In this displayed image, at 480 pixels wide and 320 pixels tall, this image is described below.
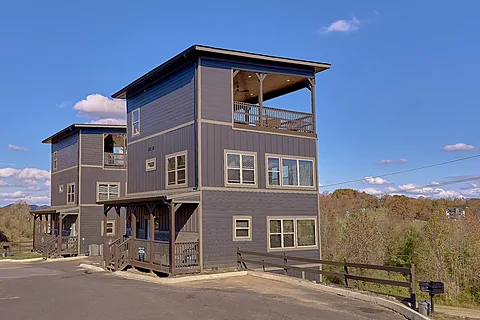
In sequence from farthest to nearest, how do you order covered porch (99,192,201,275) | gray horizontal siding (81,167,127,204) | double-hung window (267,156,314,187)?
gray horizontal siding (81,167,127,204) < double-hung window (267,156,314,187) < covered porch (99,192,201,275)

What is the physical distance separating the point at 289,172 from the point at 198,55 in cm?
688

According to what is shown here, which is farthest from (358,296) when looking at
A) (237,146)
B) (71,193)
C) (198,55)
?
(71,193)

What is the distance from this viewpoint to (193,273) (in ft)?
59.6

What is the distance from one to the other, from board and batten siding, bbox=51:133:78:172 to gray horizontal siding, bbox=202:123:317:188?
18251mm

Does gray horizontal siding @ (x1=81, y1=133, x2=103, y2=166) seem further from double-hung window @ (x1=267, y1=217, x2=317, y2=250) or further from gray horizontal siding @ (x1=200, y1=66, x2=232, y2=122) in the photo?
double-hung window @ (x1=267, y1=217, x2=317, y2=250)

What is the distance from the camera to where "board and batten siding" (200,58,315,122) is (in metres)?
19.9

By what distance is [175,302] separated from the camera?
492 inches

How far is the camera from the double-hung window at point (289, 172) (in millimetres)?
21547

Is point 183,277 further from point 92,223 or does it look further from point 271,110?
point 92,223

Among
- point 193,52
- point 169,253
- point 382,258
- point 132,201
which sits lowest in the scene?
point 382,258

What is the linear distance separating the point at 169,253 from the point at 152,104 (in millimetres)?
8593

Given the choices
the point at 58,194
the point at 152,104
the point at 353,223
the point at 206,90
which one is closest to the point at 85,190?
the point at 58,194

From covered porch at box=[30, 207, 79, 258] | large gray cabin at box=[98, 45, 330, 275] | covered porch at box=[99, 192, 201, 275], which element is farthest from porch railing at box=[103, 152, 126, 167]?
covered porch at box=[99, 192, 201, 275]

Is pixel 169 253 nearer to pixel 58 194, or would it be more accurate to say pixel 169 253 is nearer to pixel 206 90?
pixel 206 90
